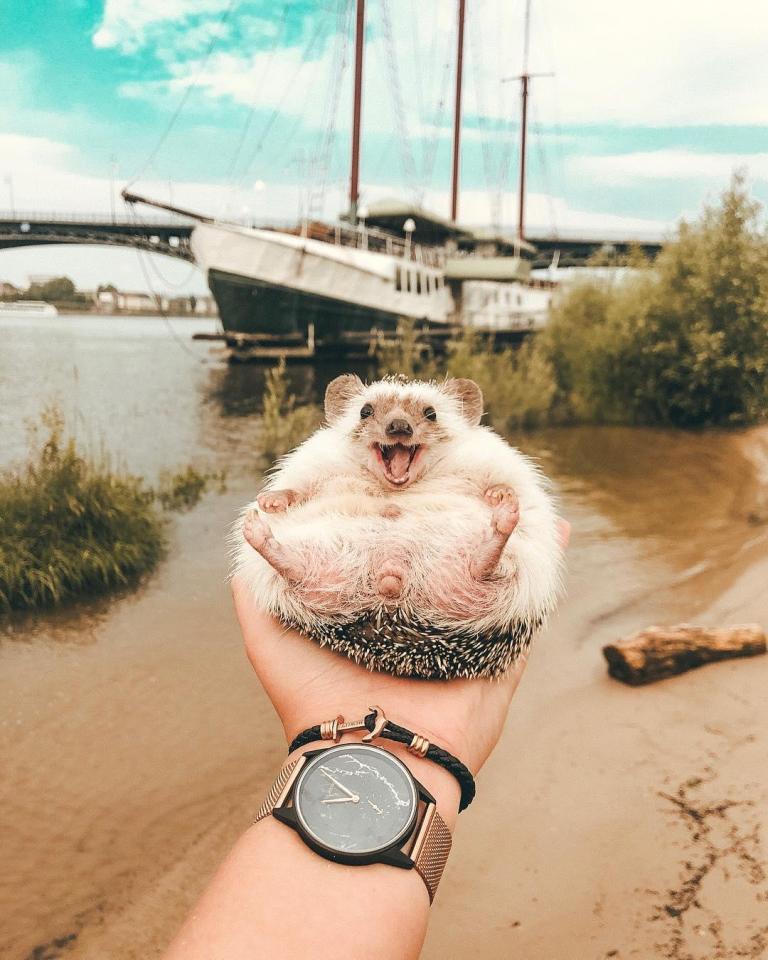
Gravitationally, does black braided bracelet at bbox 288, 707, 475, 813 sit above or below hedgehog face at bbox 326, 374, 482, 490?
below

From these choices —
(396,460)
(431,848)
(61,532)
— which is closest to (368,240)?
(61,532)

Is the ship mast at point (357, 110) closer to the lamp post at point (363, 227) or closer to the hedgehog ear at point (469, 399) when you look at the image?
the lamp post at point (363, 227)

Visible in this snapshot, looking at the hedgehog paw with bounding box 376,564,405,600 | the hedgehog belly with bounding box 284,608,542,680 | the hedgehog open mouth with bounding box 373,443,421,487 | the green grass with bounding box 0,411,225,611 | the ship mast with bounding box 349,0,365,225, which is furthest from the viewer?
the ship mast with bounding box 349,0,365,225

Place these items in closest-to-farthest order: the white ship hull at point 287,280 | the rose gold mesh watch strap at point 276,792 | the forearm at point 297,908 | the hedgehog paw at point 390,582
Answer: the forearm at point 297,908 → the rose gold mesh watch strap at point 276,792 → the hedgehog paw at point 390,582 → the white ship hull at point 287,280

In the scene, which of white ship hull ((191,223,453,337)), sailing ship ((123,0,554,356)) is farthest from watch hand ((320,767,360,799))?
white ship hull ((191,223,453,337))

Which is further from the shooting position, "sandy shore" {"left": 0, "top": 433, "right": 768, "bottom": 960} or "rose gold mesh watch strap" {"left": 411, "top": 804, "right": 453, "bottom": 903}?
"sandy shore" {"left": 0, "top": 433, "right": 768, "bottom": 960}

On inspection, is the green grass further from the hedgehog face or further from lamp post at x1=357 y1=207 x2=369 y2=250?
lamp post at x1=357 y1=207 x2=369 y2=250

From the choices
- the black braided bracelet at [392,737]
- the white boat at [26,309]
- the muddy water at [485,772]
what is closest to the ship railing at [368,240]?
the white boat at [26,309]

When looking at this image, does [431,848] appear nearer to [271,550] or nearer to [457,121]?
[271,550]
